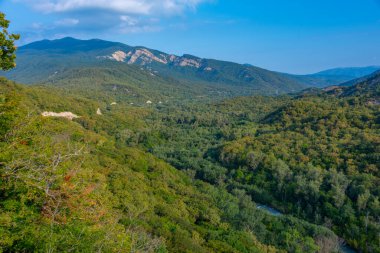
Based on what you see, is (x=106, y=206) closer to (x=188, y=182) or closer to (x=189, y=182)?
(x=188, y=182)

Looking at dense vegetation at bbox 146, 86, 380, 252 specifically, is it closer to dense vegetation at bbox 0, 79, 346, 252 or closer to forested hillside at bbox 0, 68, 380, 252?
forested hillside at bbox 0, 68, 380, 252

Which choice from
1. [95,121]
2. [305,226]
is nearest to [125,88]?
[95,121]

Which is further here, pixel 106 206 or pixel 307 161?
pixel 307 161

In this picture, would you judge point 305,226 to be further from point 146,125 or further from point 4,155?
point 146,125

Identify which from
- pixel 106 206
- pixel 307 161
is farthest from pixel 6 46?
pixel 307 161

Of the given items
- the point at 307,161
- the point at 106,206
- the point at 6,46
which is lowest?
the point at 307,161

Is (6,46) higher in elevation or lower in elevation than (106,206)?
higher

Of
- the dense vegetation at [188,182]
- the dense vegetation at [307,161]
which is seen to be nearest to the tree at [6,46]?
the dense vegetation at [188,182]

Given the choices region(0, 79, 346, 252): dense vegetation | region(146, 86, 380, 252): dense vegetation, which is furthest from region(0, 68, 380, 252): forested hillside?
region(146, 86, 380, 252): dense vegetation

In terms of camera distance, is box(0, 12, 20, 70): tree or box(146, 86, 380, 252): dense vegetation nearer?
box(0, 12, 20, 70): tree

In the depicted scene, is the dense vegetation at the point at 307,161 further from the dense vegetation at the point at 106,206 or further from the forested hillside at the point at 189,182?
the dense vegetation at the point at 106,206

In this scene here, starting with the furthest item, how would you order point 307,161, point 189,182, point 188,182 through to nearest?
1. point 307,161
2. point 189,182
3. point 188,182

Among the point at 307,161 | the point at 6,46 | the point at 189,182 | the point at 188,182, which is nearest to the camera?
the point at 6,46
